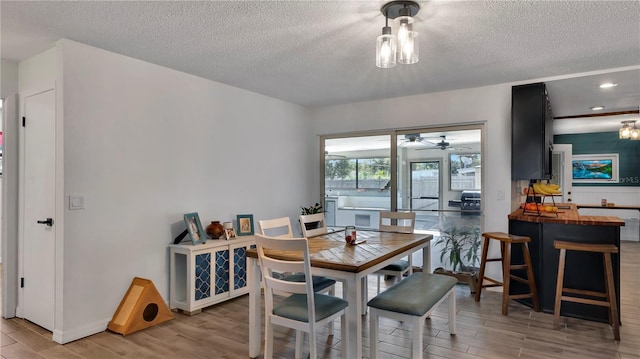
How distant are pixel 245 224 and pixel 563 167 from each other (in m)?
6.25

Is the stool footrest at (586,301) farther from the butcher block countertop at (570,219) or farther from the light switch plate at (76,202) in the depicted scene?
the light switch plate at (76,202)

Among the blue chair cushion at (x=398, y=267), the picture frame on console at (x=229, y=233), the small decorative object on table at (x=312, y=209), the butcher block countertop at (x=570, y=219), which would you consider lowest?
the blue chair cushion at (x=398, y=267)

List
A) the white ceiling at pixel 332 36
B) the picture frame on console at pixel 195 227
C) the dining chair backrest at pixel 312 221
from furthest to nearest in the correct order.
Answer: the picture frame on console at pixel 195 227, the dining chair backrest at pixel 312 221, the white ceiling at pixel 332 36

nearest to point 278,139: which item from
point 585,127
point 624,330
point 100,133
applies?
point 100,133

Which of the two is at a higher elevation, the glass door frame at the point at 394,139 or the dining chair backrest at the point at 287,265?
the glass door frame at the point at 394,139

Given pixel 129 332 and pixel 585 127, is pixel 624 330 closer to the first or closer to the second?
pixel 129 332

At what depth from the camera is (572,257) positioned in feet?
11.4

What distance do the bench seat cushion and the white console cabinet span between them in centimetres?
164

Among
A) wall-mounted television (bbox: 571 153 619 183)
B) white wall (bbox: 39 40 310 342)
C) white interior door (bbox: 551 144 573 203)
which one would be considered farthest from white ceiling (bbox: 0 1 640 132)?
wall-mounted television (bbox: 571 153 619 183)

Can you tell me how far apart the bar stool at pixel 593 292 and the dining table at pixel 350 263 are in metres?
1.09

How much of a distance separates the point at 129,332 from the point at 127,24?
240 cm

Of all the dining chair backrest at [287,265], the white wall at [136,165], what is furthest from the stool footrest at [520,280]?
the white wall at [136,165]

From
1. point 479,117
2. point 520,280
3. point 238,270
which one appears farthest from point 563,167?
point 238,270

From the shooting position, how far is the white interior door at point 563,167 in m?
7.14
